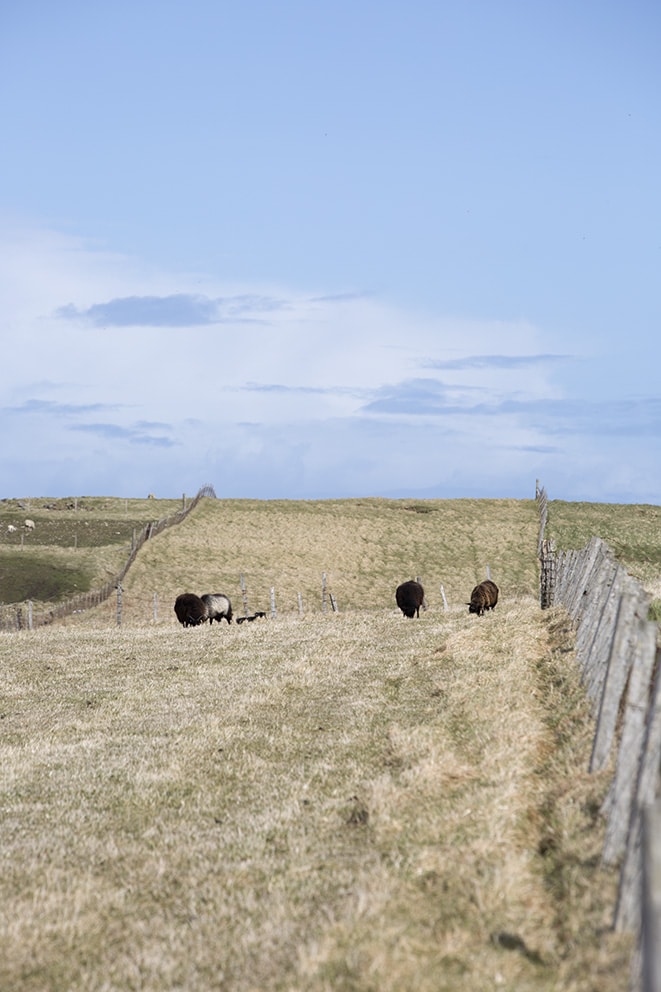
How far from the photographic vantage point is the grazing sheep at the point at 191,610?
118 ft

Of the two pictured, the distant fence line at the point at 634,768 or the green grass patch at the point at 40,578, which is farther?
the green grass patch at the point at 40,578

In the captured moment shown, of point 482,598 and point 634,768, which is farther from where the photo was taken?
point 482,598

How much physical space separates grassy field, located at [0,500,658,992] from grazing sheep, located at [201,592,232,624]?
47.0 feet

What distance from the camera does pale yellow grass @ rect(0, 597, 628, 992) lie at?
635cm

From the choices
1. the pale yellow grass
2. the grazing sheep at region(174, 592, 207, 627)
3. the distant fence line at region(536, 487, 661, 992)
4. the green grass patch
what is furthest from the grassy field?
the green grass patch

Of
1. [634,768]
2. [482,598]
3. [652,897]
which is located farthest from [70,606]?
[652,897]

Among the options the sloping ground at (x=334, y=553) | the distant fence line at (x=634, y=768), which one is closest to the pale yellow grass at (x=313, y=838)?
the distant fence line at (x=634, y=768)

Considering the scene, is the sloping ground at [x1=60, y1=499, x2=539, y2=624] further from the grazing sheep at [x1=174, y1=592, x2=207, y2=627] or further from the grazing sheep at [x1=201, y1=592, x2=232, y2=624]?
the grazing sheep at [x1=174, y1=592, x2=207, y2=627]

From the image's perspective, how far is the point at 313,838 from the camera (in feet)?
29.1

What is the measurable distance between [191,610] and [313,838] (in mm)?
27552

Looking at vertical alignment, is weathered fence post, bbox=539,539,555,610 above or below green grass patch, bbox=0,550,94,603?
A: above

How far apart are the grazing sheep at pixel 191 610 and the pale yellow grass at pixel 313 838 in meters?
18.1

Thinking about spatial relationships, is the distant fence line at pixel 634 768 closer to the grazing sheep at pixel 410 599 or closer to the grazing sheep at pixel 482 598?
the grazing sheep at pixel 482 598

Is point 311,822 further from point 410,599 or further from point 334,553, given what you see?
point 334,553
